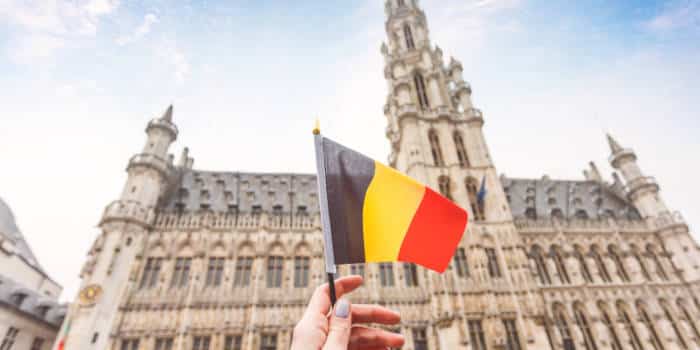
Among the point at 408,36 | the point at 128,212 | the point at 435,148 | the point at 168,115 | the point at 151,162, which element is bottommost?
the point at 128,212

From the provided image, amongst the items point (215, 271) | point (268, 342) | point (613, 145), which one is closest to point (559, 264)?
point (613, 145)

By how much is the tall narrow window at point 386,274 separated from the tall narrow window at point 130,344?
14.6m

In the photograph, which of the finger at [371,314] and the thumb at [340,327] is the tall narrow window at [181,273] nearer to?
the finger at [371,314]

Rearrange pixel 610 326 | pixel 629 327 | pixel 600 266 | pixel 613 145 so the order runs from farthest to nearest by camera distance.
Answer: pixel 613 145 < pixel 600 266 < pixel 629 327 < pixel 610 326

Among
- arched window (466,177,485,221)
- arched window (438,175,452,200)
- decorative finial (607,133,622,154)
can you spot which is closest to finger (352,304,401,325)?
arched window (438,175,452,200)

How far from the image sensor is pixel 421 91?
3077 cm

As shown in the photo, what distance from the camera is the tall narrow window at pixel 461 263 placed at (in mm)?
21066

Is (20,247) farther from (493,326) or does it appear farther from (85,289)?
(493,326)

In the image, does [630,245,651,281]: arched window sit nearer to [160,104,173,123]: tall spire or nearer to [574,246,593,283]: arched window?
[574,246,593,283]: arched window

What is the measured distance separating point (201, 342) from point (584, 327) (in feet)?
81.7

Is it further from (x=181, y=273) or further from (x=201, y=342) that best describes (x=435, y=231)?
(x=181, y=273)

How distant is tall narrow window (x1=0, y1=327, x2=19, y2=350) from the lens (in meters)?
19.2

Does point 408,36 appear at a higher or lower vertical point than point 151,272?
higher

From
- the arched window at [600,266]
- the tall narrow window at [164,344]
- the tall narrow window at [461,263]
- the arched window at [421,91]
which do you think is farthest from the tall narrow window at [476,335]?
the arched window at [421,91]
